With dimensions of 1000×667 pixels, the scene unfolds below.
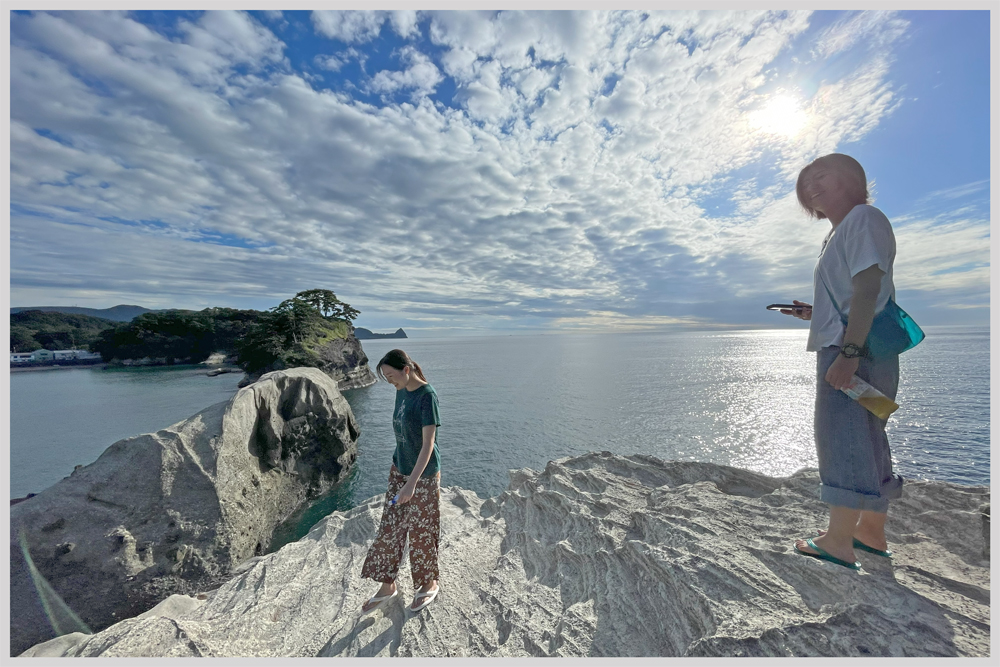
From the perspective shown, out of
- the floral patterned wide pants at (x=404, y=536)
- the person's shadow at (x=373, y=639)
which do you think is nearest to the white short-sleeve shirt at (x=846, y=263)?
the floral patterned wide pants at (x=404, y=536)

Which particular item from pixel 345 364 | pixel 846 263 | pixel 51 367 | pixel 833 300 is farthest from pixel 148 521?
pixel 51 367

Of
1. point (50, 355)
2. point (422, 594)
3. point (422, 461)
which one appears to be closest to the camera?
point (422, 461)

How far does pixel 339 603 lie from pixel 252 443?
766cm

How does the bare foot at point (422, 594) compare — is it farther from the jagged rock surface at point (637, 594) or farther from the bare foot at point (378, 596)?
the bare foot at point (378, 596)

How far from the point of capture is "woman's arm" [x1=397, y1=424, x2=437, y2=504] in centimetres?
398

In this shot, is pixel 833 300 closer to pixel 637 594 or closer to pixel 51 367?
pixel 637 594

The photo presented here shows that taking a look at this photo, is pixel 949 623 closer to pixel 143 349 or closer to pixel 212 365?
pixel 212 365

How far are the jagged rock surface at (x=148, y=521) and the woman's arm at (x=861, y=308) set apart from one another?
1107 centimetres

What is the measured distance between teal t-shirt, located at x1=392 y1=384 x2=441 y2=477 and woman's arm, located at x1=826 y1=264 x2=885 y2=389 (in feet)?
11.8

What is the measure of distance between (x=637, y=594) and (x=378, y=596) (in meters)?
2.90

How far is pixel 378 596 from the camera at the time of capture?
4367mm

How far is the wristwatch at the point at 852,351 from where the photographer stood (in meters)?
2.87

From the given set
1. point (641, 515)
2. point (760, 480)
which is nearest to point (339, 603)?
point (641, 515)

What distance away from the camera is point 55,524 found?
6.83 metres
